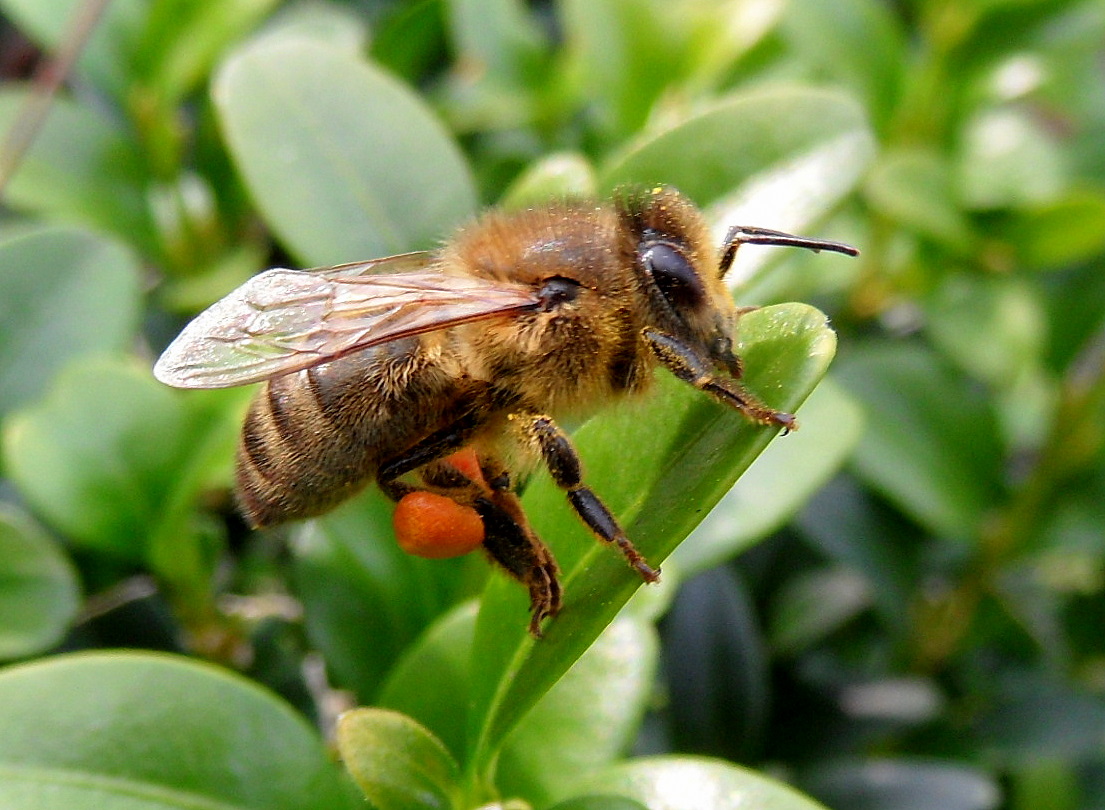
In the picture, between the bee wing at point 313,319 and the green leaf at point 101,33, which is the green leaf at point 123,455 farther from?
the green leaf at point 101,33

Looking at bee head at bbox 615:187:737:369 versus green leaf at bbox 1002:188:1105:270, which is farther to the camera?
green leaf at bbox 1002:188:1105:270

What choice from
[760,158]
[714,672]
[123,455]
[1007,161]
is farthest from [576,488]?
[1007,161]

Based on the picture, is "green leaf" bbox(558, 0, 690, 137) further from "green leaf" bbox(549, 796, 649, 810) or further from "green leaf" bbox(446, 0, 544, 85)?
"green leaf" bbox(549, 796, 649, 810)

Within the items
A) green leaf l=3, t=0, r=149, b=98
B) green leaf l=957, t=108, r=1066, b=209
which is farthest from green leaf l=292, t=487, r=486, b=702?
green leaf l=957, t=108, r=1066, b=209

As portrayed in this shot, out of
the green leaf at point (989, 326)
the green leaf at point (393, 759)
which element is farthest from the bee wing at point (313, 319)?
the green leaf at point (989, 326)

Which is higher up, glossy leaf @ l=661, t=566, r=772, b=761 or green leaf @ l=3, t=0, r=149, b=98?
green leaf @ l=3, t=0, r=149, b=98

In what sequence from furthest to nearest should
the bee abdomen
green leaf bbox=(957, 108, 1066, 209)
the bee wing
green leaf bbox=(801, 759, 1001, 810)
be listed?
green leaf bbox=(957, 108, 1066, 209), green leaf bbox=(801, 759, 1001, 810), the bee abdomen, the bee wing

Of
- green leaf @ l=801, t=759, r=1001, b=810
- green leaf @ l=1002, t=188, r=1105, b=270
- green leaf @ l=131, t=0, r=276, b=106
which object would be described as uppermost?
green leaf @ l=131, t=0, r=276, b=106

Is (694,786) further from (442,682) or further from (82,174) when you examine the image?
(82,174)
